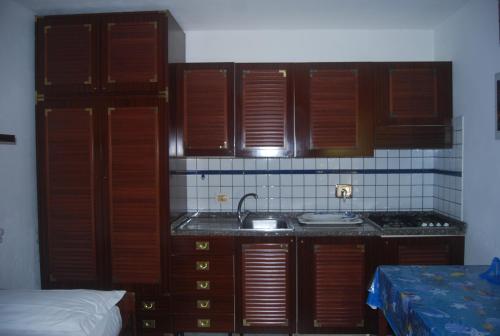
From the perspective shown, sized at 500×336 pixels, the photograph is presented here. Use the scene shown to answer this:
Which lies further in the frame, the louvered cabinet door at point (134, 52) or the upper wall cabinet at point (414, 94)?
the upper wall cabinet at point (414, 94)

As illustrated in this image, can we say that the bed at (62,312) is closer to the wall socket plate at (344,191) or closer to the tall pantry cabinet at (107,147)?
the tall pantry cabinet at (107,147)

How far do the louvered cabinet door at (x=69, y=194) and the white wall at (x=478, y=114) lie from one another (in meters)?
2.79

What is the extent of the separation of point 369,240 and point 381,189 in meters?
0.71

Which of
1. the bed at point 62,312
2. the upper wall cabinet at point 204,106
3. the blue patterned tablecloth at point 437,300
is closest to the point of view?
the blue patterned tablecloth at point 437,300

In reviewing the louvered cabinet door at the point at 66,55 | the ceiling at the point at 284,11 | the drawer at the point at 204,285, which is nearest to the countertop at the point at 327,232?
the drawer at the point at 204,285

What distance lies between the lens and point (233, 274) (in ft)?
8.42

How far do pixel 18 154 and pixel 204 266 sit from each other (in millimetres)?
1595

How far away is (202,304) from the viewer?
2572 mm

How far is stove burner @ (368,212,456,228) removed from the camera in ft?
8.57

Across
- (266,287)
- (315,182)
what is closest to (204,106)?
(315,182)

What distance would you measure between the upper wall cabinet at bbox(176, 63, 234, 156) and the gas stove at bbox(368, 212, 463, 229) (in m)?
1.43

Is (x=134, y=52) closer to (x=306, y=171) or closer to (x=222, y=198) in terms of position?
(x=222, y=198)

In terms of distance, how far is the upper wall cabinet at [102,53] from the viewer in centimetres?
249

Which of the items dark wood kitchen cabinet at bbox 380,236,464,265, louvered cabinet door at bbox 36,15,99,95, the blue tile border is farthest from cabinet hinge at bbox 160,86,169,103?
dark wood kitchen cabinet at bbox 380,236,464,265
